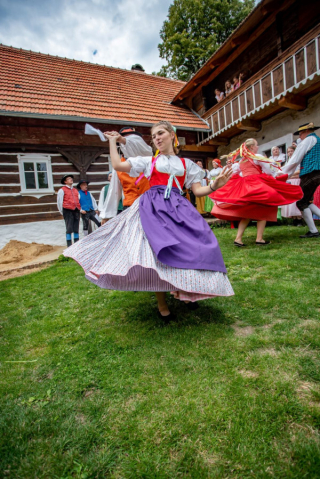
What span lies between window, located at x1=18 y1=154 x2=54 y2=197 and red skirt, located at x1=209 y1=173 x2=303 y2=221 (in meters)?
6.18

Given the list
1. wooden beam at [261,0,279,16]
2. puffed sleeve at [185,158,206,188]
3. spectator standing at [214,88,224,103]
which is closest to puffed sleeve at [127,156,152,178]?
puffed sleeve at [185,158,206,188]

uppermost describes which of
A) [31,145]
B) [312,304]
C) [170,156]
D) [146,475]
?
[31,145]

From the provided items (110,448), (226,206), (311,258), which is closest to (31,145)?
(226,206)

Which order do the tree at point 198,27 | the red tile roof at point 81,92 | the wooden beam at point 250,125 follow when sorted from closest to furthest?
the red tile roof at point 81,92
the wooden beam at point 250,125
the tree at point 198,27

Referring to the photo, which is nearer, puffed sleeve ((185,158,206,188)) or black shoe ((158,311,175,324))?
black shoe ((158,311,175,324))

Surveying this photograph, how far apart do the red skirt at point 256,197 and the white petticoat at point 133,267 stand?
9.12 ft

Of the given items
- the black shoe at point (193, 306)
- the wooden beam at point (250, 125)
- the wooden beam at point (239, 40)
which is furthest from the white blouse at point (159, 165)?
the wooden beam at point (239, 40)

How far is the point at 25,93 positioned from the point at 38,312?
824 centimetres

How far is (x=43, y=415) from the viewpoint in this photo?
1.41 m

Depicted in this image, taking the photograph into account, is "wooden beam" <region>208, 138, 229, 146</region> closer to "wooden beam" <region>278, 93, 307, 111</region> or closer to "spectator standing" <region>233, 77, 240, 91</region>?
"spectator standing" <region>233, 77, 240, 91</region>

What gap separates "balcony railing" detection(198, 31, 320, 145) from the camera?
648 cm

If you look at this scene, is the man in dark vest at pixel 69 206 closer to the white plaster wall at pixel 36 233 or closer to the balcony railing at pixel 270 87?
A: the white plaster wall at pixel 36 233

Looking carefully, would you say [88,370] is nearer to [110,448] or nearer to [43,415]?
[43,415]

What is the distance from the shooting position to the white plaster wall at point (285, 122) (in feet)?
24.7
